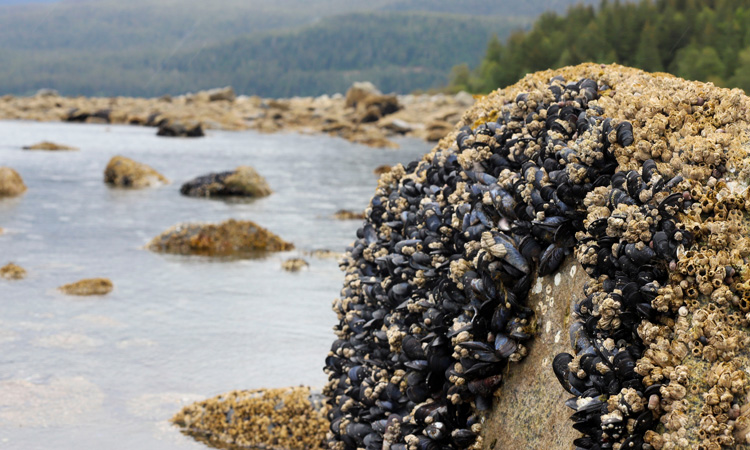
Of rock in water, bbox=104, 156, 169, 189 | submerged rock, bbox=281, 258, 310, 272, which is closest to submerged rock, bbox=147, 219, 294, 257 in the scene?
submerged rock, bbox=281, 258, 310, 272

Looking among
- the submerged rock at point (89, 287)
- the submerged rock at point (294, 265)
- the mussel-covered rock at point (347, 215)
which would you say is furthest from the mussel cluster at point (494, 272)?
the mussel-covered rock at point (347, 215)

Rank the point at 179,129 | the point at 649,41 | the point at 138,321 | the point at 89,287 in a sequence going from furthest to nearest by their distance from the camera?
the point at 649,41 → the point at 179,129 → the point at 89,287 → the point at 138,321

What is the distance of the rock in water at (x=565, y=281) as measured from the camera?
2172mm

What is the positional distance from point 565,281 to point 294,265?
21.2 ft

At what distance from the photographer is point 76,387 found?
4.93 meters

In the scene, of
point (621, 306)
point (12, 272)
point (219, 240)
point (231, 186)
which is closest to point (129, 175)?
point (231, 186)

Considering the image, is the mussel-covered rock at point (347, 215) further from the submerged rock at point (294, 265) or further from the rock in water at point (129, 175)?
the rock in water at point (129, 175)

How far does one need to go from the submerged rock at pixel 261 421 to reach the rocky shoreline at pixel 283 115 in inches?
1320

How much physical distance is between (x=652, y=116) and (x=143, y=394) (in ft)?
12.4

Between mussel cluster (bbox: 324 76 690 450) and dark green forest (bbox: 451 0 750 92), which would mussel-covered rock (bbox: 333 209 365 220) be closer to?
mussel cluster (bbox: 324 76 690 450)

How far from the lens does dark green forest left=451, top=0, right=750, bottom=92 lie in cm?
4719

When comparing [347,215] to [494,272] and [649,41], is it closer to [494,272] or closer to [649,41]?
[494,272]

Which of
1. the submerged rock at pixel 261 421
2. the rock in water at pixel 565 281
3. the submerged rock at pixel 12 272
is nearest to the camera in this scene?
the rock in water at pixel 565 281

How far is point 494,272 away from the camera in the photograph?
2881 millimetres
